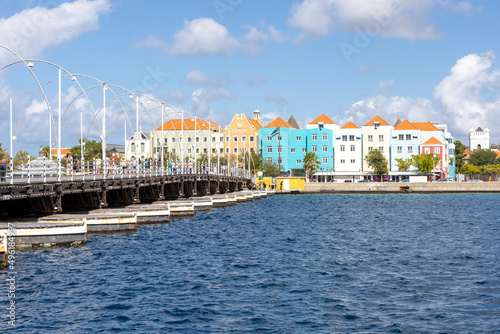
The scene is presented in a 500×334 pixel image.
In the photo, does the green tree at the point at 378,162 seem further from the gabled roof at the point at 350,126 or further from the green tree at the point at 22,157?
the green tree at the point at 22,157

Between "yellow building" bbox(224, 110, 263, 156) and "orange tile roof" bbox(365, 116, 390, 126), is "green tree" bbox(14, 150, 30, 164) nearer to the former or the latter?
"yellow building" bbox(224, 110, 263, 156)

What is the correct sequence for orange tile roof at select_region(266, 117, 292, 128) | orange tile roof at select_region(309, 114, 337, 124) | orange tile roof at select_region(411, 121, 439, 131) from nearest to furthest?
1. orange tile roof at select_region(266, 117, 292, 128)
2. orange tile roof at select_region(411, 121, 439, 131)
3. orange tile roof at select_region(309, 114, 337, 124)

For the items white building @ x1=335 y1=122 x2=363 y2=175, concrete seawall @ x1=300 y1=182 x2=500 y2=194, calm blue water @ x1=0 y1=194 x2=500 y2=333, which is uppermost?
white building @ x1=335 y1=122 x2=363 y2=175

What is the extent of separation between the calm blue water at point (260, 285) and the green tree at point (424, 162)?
110m

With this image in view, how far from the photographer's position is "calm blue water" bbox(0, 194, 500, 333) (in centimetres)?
2031

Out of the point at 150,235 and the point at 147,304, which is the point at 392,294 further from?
the point at 150,235

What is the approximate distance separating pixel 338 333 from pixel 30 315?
33.6 ft

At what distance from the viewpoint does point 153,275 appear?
28.6 meters

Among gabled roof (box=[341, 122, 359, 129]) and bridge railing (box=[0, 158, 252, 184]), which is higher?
gabled roof (box=[341, 122, 359, 129])

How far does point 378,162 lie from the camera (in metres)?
156

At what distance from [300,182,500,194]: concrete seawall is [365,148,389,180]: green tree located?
11279mm

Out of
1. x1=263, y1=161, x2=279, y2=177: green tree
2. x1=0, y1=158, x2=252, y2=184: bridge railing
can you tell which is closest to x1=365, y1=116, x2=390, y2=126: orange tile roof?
x1=263, y1=161, x2=279, y2=177: green tree

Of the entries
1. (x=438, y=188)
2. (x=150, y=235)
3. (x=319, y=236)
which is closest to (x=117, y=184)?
(x=150, y=235)

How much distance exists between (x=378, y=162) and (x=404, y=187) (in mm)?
14238
